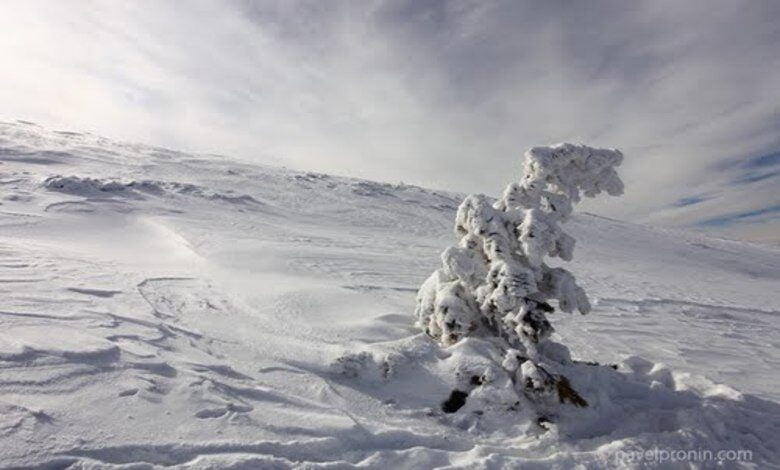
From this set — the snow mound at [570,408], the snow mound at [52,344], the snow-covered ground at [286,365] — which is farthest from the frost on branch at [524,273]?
the snow mound at [52,344]

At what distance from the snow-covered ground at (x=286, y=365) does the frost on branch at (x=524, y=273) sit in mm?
488

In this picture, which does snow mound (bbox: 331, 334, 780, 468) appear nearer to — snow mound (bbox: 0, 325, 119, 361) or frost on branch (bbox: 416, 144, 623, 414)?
frost on branch (bbox: 416, 144, 623, 414)

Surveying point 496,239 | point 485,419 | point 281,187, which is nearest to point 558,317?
point 496,239

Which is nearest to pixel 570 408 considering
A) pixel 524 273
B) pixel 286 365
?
pixel 524 273

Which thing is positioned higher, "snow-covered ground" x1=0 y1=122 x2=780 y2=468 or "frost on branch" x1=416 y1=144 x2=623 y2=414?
"frost on branch" x1=416 y1=144 x2=623 y2=414

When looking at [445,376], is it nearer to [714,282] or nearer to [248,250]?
[248,250]

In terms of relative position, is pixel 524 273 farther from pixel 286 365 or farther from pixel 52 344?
pixel 52 344

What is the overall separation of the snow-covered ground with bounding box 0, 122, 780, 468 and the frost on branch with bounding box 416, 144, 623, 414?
1.60ft

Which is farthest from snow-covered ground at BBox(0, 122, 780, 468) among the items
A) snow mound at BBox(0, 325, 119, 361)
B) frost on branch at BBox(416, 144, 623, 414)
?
frost on branch at BBox(416, 144, 623, 414)

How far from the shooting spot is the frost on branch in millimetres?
5922

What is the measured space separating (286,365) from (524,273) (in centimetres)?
315

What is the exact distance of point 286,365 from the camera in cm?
593

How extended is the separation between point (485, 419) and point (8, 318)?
Answer: 5841 millimetres

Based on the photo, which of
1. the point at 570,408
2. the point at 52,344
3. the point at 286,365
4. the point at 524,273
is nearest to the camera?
the point at 52,344
